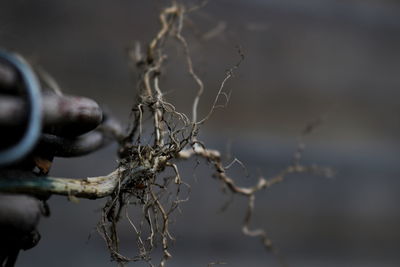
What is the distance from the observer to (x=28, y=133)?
1.03ft

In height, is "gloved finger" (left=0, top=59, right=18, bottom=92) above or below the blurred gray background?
below

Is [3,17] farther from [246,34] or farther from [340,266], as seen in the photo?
[340,266]

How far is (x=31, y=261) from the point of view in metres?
1.33

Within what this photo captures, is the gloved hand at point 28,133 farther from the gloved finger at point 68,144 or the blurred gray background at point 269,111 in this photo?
the blurred gray background at point 269,111

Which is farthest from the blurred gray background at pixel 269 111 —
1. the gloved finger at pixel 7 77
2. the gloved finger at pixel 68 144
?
the gloved finger at pixel 7 77

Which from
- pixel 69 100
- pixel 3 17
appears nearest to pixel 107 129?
pixel 69 100

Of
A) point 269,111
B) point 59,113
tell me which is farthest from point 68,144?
point 269,111

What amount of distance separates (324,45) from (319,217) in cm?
46

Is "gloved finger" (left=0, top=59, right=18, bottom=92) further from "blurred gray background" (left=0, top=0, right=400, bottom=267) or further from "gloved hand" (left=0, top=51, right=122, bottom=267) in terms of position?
"blurred gray background" (left=0, top=0, right=400, bottom=267)

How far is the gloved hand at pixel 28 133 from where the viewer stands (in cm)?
32

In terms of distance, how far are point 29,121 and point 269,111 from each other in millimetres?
1193

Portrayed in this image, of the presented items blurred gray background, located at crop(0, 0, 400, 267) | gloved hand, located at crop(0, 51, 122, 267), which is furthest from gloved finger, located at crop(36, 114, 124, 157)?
blurred gray background, located at crop(0, 0, 400, 267)

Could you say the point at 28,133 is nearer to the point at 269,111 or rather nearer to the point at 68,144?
the point at 68,144

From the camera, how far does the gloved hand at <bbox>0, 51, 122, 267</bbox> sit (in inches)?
12.6
